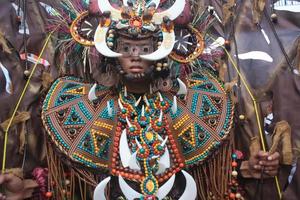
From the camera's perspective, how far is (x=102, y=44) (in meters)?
2.55

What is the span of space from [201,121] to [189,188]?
33cm

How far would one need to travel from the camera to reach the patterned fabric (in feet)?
8.46

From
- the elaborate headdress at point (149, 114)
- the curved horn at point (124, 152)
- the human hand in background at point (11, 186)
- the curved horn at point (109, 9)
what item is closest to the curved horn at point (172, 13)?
the elaborate headdress at point (149, 114)

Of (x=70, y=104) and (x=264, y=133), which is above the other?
(x=70, y=104)

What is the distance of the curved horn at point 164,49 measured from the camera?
254cm

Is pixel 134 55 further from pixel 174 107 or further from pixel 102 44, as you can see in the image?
pixel 174 107

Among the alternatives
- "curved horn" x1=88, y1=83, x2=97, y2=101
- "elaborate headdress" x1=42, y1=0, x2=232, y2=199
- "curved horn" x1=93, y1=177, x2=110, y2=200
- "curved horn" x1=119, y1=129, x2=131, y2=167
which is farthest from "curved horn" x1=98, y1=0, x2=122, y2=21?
"curved horn" x1=93, y1=177, x2=110, y2=200

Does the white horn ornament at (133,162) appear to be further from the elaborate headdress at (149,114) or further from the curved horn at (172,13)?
the curved horn at (172,13)

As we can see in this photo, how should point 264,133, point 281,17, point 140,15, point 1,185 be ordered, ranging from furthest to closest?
point 281,17 < point 264,133 < point 140,15 < point 1,185

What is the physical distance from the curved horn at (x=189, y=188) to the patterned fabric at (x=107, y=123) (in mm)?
105

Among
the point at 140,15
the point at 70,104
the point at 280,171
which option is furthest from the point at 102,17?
the point at 280,171

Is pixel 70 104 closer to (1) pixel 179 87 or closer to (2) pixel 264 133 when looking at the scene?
(1) pixel 179 87

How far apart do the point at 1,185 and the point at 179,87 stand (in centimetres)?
85

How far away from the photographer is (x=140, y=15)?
262 cm
